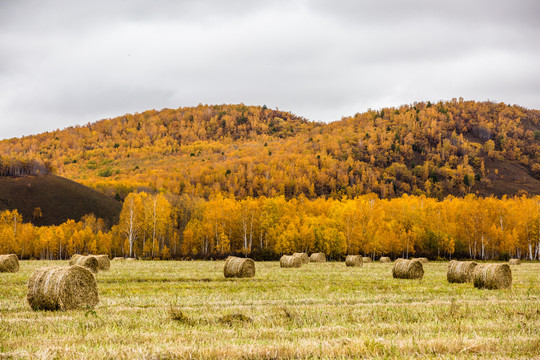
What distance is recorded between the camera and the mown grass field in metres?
7.42

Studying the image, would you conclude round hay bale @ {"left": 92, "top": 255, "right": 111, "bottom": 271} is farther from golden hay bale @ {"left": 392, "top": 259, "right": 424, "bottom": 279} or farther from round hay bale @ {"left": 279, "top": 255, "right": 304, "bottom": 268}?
golden hay bale @ {"left": 392, "top": 259, "right": 424, "bottom": 279}

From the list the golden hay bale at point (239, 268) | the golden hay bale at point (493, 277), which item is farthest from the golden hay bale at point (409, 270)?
the golden hay bale at point (239, 268)

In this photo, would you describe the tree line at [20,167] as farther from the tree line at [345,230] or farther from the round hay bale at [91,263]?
the round hay bale at [91,263]

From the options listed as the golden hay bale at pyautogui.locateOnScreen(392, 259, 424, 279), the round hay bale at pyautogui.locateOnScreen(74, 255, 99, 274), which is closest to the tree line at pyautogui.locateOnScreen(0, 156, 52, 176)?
the round hay bale at pyautogui.locateOnScreen(74, 255, 99, 274)

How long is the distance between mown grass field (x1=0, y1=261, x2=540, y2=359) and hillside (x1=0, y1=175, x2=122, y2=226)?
116495 millimetres

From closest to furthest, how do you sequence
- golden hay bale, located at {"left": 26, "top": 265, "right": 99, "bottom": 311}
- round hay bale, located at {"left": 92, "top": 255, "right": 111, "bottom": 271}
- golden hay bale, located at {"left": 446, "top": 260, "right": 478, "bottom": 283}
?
golden hay bale, located at {"left": 26, "top": 265, "right": 99, "bottom": 311} → golden hay bale, located at {"left": 446, "top": 260, "right": 478, "bottom": 283} → round hay bale, located at {"left": 92, "top": 255, "right": 111, "bottom": 271}

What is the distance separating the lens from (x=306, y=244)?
75.4 m

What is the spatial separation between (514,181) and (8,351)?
8729 inches

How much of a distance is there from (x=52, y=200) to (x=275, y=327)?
133 m

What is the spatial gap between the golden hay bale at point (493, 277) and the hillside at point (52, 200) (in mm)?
116870

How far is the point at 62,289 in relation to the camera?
13.1 metres

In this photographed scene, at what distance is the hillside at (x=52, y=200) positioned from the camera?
12169cm

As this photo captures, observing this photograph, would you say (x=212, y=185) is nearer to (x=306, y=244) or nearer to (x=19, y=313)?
(x=306, y=244)

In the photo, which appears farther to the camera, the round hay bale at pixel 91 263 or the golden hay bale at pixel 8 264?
the round hay bale at pixel 91 263
